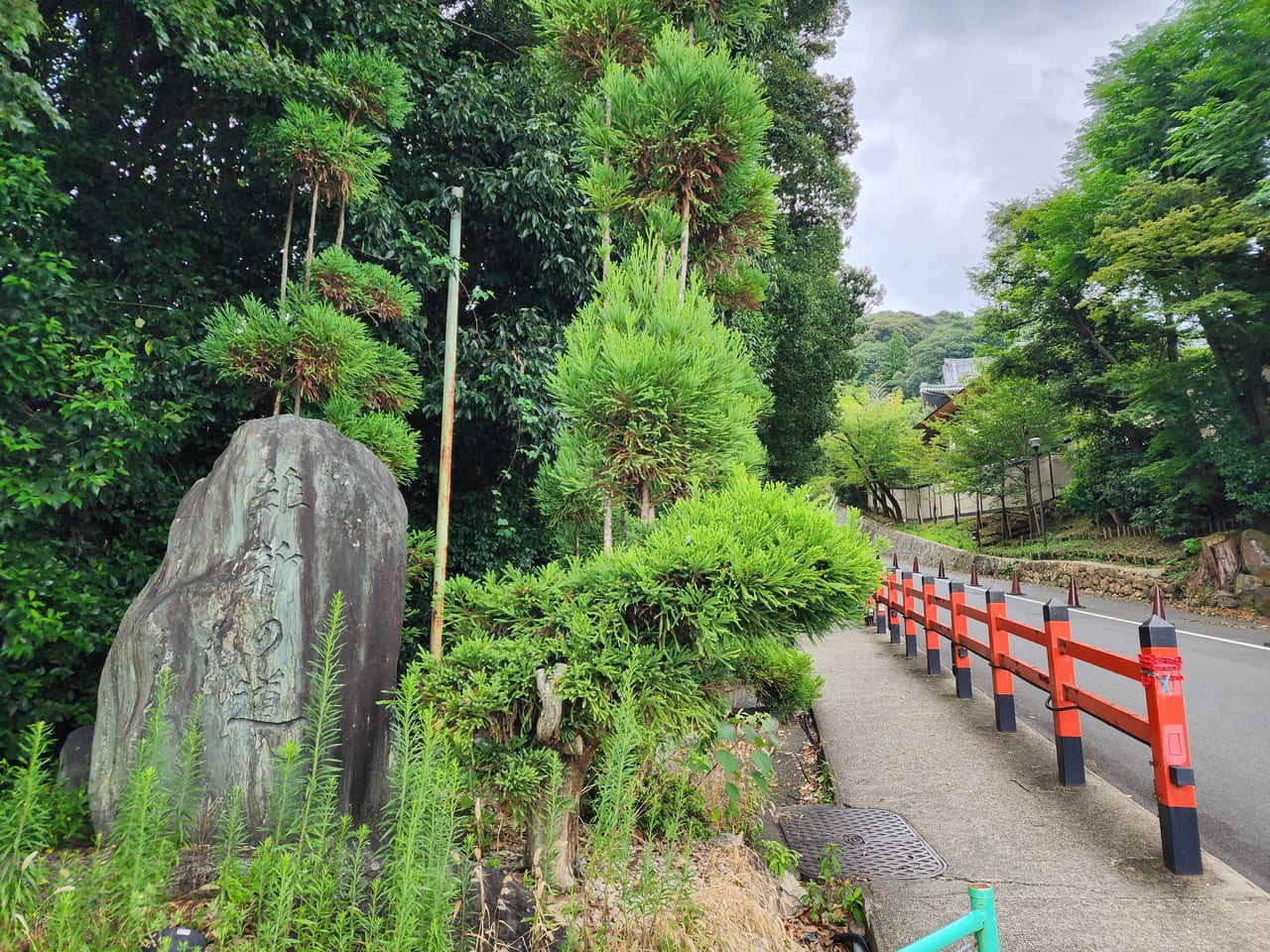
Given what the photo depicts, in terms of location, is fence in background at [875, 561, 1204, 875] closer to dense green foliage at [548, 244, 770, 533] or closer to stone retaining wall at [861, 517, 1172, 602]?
dense green foliage at [548, 244, 770, 533]

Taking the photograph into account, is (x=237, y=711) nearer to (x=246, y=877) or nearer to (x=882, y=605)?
(x=246, y=877)

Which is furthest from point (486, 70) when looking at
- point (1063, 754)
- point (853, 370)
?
point (853, 370)

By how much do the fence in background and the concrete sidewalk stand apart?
0.15m

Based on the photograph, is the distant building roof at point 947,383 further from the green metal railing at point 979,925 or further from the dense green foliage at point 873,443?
the green metal railing at point 979,925

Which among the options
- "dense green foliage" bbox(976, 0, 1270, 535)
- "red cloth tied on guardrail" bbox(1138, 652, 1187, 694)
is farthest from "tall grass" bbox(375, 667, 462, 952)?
"dense green foliage" bbox(976, 0, 1270, 535)

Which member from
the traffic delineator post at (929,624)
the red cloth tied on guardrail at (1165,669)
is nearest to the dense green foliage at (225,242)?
the red cloth tied on guardrail at (1165,669)

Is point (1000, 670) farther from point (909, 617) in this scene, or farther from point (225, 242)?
point (225, 242)

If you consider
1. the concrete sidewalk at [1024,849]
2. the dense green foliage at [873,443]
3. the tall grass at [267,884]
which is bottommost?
the concrete sidewalk at [1024,849]

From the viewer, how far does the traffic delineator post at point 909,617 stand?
780 centimetres

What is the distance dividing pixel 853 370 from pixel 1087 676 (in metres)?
10.7

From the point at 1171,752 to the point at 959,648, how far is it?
10.1 ft

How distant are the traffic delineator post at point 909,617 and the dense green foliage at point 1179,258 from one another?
28.5 feet

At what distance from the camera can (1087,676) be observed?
7055mm

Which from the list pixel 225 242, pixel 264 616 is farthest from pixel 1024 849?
pixel 225 242
